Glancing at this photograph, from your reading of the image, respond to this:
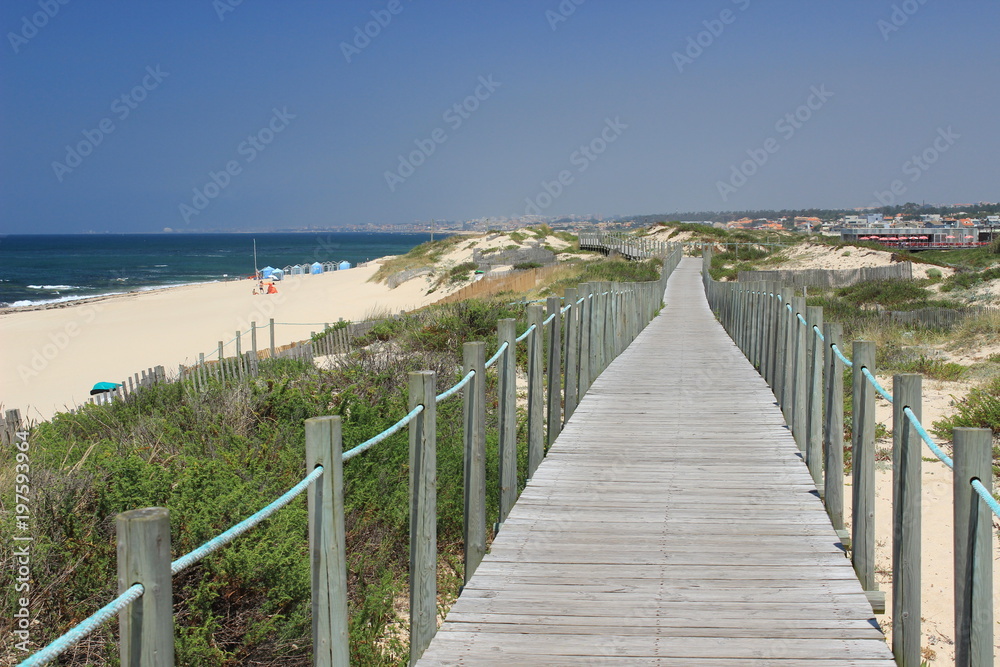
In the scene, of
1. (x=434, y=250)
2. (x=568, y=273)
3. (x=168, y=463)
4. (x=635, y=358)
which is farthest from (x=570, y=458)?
(x=434, y=250)

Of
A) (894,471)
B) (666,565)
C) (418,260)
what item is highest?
(418,260)

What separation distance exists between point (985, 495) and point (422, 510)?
2464 millimetres

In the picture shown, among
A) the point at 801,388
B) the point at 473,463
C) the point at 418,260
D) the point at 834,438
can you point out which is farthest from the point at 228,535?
the point at 418,260

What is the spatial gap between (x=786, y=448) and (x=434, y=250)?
77.2 m

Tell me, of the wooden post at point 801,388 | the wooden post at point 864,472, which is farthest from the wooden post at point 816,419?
the wooden post at point 864,472

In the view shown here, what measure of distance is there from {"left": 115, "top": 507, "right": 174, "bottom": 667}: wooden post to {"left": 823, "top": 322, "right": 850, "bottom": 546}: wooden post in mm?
4586

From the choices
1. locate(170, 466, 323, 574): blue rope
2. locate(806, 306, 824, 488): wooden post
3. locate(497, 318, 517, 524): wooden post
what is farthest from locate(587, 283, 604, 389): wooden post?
locate(170, 466, 323, 574): blue rope

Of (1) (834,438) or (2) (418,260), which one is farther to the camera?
(2) (418,260)

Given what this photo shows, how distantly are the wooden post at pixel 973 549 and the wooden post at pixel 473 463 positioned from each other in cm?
261

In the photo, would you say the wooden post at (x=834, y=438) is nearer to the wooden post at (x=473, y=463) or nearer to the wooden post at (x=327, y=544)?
the wooden post at (x=473, y=463)

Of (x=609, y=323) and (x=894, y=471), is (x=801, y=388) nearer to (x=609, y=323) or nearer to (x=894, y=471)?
(x=894, y=471)

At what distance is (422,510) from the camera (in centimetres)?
432

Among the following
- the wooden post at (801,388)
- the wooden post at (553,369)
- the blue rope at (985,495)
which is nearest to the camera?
the blue rope at (985,495)

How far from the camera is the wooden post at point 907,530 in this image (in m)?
3.90
